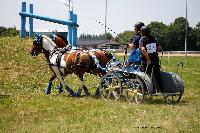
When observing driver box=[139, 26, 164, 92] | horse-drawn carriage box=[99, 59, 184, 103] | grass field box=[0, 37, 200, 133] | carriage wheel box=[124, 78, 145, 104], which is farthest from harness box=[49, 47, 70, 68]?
driver box=[139, 26, 164, 92]

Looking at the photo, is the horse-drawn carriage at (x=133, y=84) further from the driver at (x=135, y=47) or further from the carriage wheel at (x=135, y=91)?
the driver at (x=135, y=47)

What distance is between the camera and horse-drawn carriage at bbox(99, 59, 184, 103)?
518 inches

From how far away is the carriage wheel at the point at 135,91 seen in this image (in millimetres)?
13172

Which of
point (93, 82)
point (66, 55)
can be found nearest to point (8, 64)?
point (93, 82)

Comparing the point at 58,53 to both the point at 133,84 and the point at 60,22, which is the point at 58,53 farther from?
the point at 60,22

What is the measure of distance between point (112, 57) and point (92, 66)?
86cm

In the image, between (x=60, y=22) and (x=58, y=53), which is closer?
(x=58, y=53)

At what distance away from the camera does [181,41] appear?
10975 centimetres

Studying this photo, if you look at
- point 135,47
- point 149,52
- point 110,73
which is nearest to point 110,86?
point 110,73

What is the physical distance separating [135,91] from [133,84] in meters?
0.22

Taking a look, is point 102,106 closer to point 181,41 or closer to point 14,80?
point 14,80

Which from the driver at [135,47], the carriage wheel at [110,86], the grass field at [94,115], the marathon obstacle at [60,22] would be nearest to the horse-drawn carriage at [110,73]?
the carriage wheel at [110,86]

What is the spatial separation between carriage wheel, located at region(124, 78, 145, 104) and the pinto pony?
75.2 inches

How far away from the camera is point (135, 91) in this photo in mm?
13398
